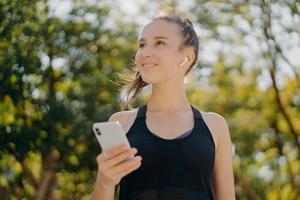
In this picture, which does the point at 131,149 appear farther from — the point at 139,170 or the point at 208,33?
the point at 208,33

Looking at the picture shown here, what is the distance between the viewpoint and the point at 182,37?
2.66m

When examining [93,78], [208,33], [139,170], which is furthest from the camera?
[208,33]

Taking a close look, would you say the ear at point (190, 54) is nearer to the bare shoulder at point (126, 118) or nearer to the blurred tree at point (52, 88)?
the bare shoulder at point (126, 118)

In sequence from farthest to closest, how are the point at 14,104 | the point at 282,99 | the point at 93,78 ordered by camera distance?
the point at 282,99
the point at 93,78
the point at 14,104

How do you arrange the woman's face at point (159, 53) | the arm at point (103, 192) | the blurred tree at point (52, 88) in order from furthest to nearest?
the blurred tree at point (52, 88)
the woman's face at point (159, 53)
the arm at point (103, 192)

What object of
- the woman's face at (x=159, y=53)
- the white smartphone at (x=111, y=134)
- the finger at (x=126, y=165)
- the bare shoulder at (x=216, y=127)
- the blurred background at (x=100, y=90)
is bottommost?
the blurred background at (x=100, y=90)

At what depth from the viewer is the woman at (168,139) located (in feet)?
7.95

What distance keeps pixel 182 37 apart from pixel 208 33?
11766 mm

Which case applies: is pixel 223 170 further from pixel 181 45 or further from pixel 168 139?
pixel 181 45

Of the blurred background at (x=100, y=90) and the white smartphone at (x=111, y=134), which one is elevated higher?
the white smartphone at (x=111, y=134)

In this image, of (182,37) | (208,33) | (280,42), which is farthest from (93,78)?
(182,37)

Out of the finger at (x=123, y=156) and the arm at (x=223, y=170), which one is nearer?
the finger at (x=123, y=156)

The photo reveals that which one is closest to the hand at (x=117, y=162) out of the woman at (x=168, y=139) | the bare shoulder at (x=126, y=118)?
the woman at (x=168, y=139)

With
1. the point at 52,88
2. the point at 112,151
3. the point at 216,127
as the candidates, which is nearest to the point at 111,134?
the point at 112,151
